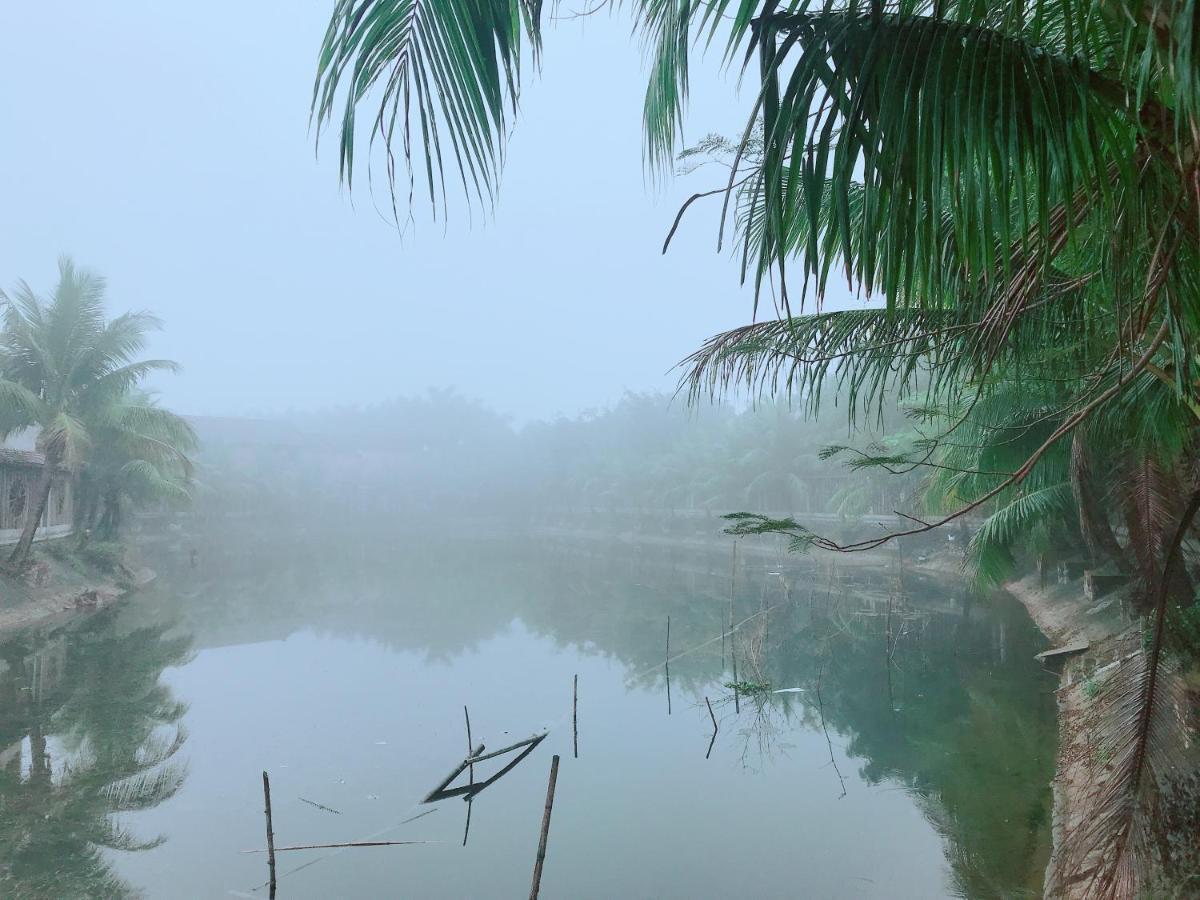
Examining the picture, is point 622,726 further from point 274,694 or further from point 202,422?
point 202,422

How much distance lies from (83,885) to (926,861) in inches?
202

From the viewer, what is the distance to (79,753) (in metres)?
7.42

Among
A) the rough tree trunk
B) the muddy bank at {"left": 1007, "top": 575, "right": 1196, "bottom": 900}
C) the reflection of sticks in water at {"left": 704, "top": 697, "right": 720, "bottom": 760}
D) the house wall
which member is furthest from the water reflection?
the rough tree trunk

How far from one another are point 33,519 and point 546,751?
34.7 ft

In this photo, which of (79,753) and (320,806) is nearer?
(320,806)

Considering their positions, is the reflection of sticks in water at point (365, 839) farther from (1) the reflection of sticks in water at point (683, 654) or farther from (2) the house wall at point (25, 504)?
(2) the house wall at point (25, 504)

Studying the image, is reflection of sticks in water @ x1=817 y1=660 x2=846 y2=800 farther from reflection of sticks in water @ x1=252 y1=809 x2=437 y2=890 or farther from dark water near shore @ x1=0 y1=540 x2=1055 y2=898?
reflection of sticks in water @ x1=252 y1=809 x2=437 y2=890

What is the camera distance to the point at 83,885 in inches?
194

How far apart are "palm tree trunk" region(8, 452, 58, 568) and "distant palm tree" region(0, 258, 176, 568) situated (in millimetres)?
23

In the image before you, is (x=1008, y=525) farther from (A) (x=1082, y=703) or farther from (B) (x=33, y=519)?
(B) (x=33, y=519)

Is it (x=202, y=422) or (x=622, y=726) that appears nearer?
(x=622, y=726)

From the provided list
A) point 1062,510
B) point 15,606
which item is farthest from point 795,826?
point 15,606

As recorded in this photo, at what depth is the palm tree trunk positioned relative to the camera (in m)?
13.3

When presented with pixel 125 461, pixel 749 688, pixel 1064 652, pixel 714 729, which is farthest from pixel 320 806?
pixel 125 461
